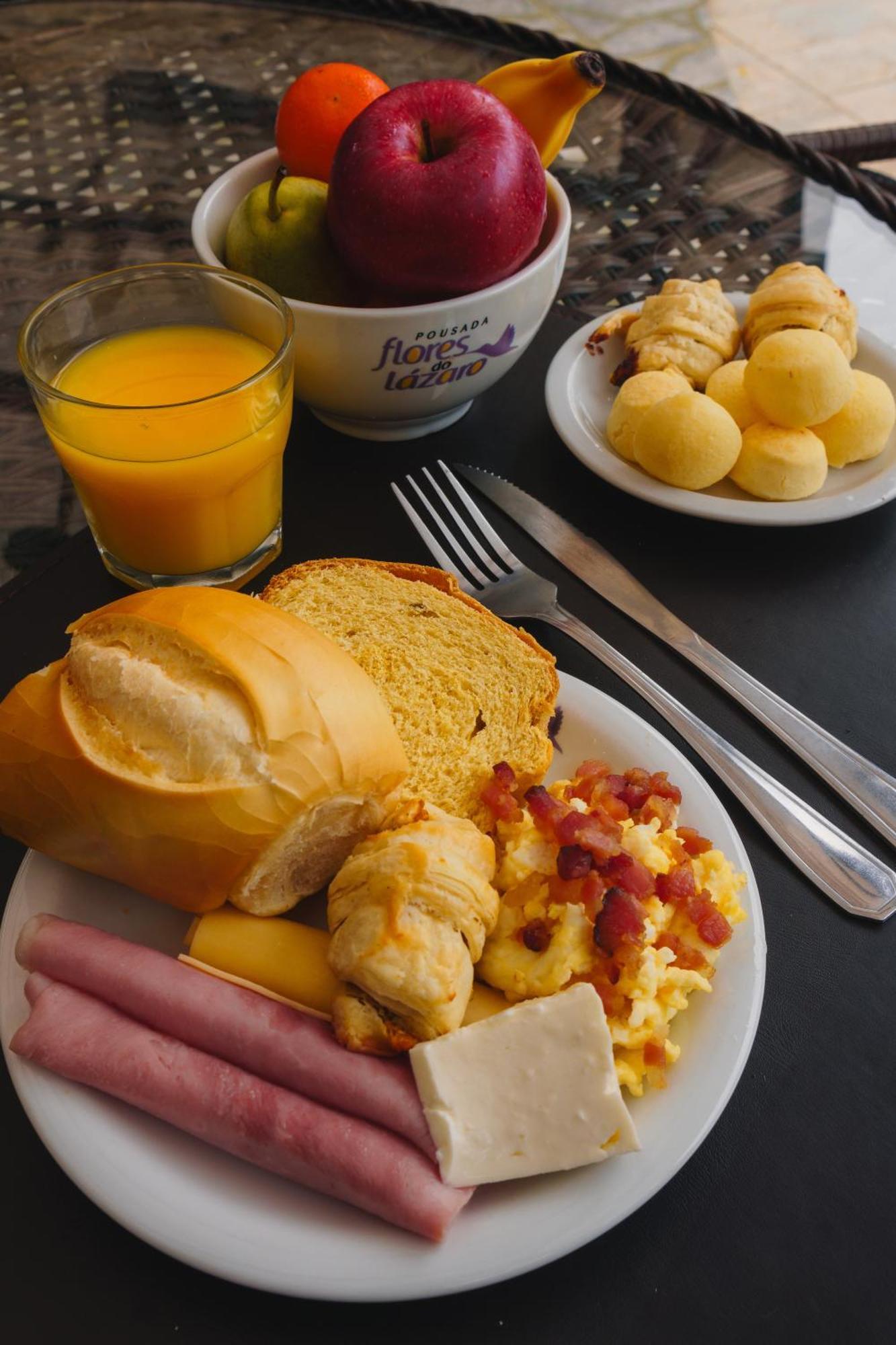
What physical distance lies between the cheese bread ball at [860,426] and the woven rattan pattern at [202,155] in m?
0.51

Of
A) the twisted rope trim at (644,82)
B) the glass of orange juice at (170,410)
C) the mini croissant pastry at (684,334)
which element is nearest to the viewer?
the glass of orange juice at (170,410)

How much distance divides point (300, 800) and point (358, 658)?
35 centimetres

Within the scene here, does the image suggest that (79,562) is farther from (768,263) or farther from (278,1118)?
(768,263)

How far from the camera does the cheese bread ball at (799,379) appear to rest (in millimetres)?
1627

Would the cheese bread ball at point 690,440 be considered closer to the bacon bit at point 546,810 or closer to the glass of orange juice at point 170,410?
the glass of orange juice at point 170,410

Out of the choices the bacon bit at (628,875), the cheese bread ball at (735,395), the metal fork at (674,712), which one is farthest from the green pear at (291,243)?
the bacon bit at (628,875)

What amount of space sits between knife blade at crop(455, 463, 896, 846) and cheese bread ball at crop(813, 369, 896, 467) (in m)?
0.38

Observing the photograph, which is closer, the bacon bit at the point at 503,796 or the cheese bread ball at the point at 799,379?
the bacon bit at the point at 503,796

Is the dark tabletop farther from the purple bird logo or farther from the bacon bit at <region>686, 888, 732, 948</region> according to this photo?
the purple bird logo

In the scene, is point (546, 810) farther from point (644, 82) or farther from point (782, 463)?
point (644, 82)

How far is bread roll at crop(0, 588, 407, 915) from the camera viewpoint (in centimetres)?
112

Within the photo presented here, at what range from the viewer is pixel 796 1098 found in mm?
1115

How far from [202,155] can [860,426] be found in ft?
5.16

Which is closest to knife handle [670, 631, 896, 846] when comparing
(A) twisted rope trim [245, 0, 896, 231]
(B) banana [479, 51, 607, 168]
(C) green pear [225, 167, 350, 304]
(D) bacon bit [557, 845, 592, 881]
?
(D) bacon bit [557, 845, 592, 881]
